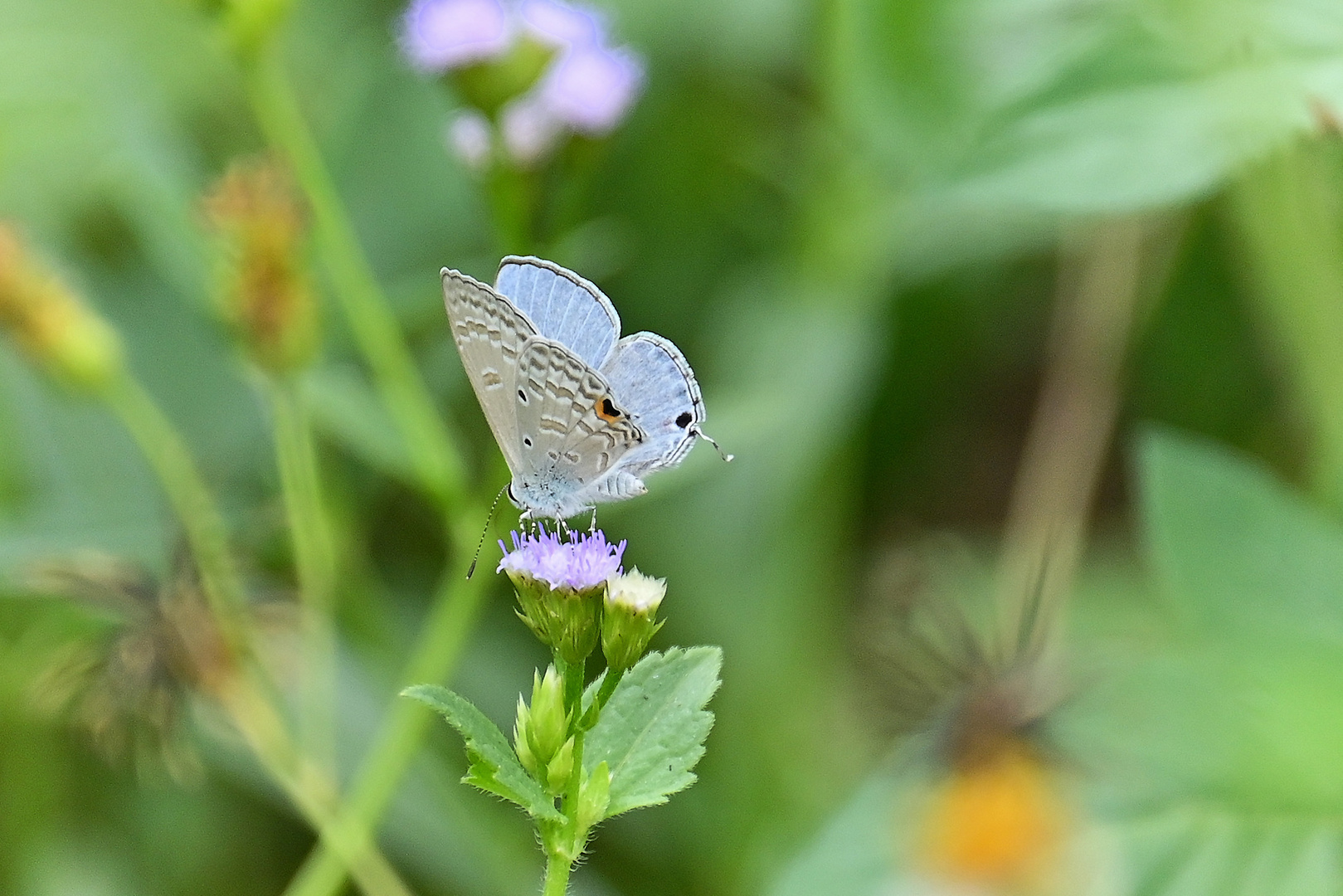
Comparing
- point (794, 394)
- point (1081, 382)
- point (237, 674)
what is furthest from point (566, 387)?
point (1081, 382)

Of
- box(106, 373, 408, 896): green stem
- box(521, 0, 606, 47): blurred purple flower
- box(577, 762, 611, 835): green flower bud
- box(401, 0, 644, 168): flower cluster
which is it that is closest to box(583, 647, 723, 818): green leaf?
box(577, 762, 611, 835): green flower bud

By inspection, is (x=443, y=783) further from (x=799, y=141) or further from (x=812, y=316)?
(x=799, y=141)

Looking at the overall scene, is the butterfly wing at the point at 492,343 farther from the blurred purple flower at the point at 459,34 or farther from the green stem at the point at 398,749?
the blurred purple flower at the point at 459,34

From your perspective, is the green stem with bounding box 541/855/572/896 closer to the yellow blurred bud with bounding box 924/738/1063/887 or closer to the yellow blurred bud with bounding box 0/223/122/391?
the yellow blurred bud with bounding box 924/738/1063/887

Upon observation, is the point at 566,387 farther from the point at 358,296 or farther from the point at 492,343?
the point at 358,296

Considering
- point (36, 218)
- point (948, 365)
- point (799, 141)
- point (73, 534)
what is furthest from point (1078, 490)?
point (36, 218)

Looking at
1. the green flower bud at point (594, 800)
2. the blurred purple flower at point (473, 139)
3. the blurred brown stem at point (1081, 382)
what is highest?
the blurred brown stem at point (1081, 382)

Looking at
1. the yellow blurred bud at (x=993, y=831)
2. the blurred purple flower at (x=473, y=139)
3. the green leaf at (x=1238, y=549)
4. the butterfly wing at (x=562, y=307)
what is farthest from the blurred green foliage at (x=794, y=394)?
the butterfly wing at (x=562, y=307)
